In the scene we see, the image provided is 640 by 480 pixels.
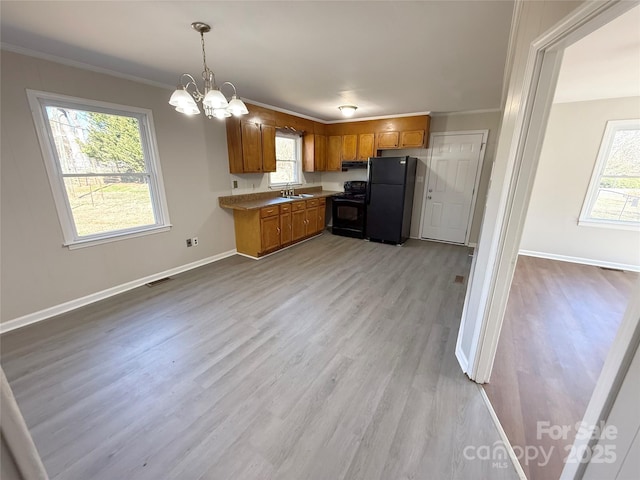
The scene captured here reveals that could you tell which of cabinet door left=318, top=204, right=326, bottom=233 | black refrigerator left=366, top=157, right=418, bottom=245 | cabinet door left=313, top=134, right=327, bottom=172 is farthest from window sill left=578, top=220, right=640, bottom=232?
cabinet door left=313, top=134, right=327, bottom=172

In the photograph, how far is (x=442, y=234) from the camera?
5289 mm

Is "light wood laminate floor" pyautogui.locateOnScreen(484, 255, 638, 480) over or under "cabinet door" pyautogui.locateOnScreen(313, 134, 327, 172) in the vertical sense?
under

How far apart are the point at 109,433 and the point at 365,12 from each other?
3.02 meters

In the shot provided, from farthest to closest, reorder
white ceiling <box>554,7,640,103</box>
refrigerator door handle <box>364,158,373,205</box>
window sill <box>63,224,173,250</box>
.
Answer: refrigerator door handle <box>364,158,373,205</box> < window sill <box>63,224,173,250</box> < white ceiling <box>554,7,640,103</box>

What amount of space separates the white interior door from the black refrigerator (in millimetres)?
398

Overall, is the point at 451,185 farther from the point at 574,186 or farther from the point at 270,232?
the point at 270,232

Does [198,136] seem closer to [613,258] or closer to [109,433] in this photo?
[109,433]

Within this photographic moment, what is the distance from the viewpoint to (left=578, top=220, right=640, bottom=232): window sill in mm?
3789

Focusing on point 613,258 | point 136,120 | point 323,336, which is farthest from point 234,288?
point 613,258

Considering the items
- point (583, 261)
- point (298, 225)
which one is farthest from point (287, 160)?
point (583, 261)

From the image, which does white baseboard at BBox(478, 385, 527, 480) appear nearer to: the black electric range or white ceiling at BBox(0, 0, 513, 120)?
white ceiling at BBox(0, 0, 513, 120)

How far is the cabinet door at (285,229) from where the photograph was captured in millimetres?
4555

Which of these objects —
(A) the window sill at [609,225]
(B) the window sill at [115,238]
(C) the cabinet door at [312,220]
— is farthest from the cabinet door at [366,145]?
(B) the window sill at [115,238]

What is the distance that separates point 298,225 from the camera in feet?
16.3
